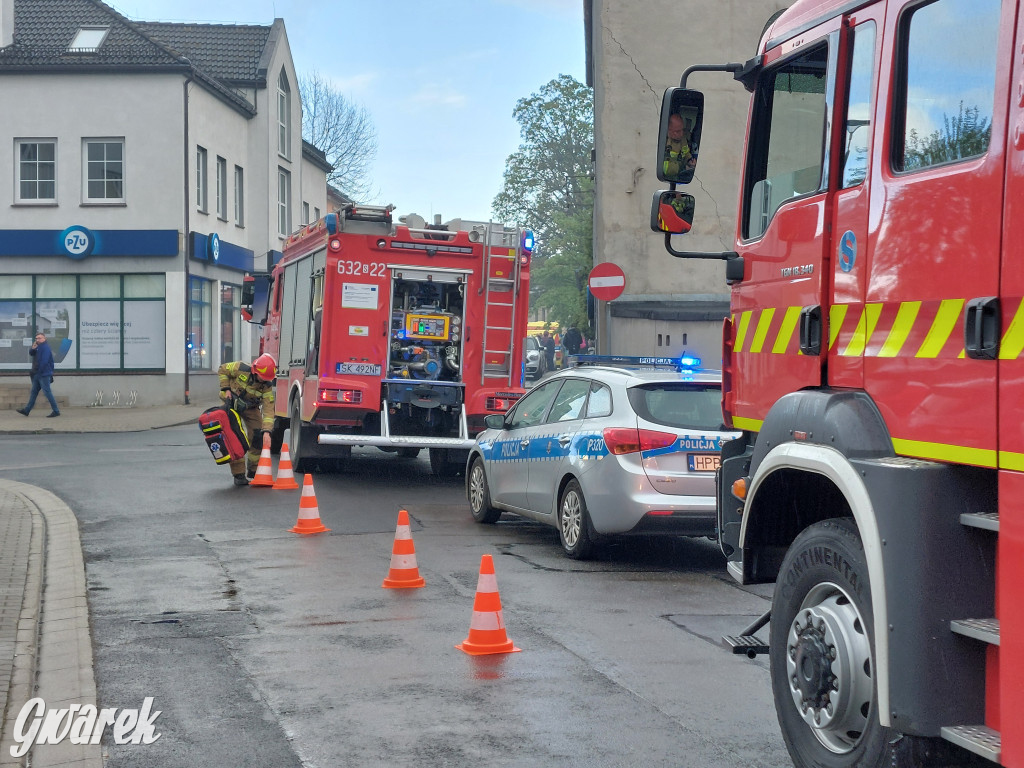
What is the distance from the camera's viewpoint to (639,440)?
9.28 meters

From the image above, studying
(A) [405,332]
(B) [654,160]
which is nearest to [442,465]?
(A) [405,332]

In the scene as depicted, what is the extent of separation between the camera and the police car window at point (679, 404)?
30.9 ft

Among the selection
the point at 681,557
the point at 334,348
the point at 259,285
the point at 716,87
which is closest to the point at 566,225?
the point at 716,87

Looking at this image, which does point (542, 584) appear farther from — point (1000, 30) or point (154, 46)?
point (154, 46)

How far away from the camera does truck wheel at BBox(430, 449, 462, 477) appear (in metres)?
16.7

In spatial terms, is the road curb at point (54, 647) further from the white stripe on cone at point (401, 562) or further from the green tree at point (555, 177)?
the green tree at point (555, 177)

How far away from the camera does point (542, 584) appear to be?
8609 millimetres

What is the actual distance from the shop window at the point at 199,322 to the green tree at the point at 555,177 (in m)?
31.8

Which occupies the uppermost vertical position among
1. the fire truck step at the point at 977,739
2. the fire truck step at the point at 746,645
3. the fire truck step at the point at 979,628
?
the fire truck step at the point at 979,628

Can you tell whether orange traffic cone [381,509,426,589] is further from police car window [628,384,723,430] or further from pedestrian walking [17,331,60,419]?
Result: pedestrian walking [17,331,60,419]

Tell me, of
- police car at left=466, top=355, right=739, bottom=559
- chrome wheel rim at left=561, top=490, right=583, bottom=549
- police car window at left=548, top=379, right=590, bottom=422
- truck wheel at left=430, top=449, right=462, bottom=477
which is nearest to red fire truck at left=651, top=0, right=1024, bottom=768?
police car at left=466, top=355, right=739, bottom=559

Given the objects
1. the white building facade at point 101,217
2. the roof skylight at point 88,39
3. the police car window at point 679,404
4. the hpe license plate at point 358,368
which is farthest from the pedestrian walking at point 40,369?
the police car window at point 679,404

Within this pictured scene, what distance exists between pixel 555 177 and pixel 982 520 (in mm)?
64877

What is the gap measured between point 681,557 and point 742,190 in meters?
4.98
